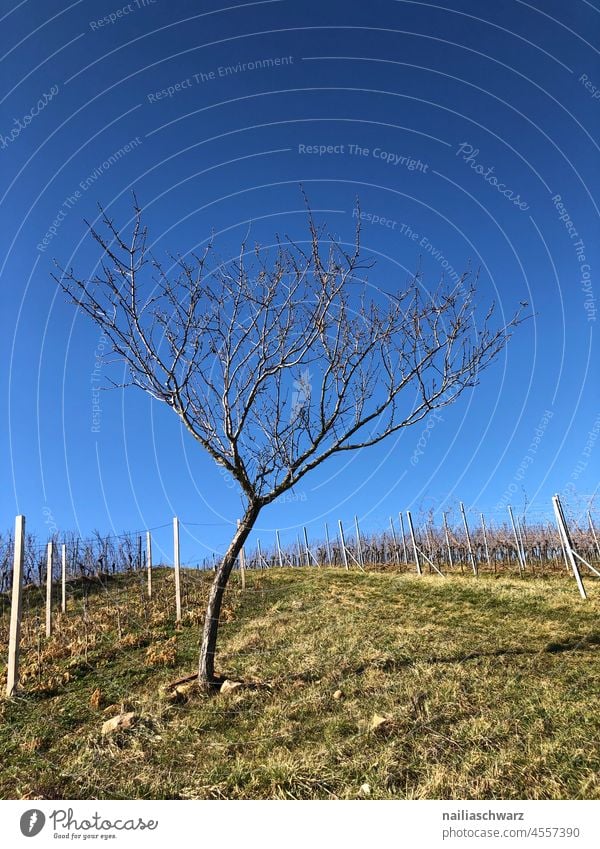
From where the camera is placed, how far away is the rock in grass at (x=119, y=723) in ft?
20.4

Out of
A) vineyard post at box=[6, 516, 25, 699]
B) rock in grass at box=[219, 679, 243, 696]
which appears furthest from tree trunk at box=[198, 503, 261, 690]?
vineyard post at box=[6, 516, 25, 699]

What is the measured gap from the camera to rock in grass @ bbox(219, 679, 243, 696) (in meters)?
7.14

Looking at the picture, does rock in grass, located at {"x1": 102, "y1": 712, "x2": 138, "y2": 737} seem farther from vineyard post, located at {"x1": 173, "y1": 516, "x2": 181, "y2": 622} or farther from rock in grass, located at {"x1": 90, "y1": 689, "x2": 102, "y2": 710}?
vineyard post, located at {"x1": 173, "y1": 516, "x2": 181, "y2": 622}

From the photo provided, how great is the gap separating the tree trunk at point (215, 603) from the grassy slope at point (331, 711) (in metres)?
0.56

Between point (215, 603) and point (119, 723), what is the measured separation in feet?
6.32

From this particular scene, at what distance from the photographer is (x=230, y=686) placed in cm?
721

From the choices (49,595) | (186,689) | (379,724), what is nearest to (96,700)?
(186,689)

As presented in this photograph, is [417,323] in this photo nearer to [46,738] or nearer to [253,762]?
[253,762]

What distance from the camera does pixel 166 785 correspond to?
15.5 ft

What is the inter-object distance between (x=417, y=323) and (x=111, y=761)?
23.4ft
